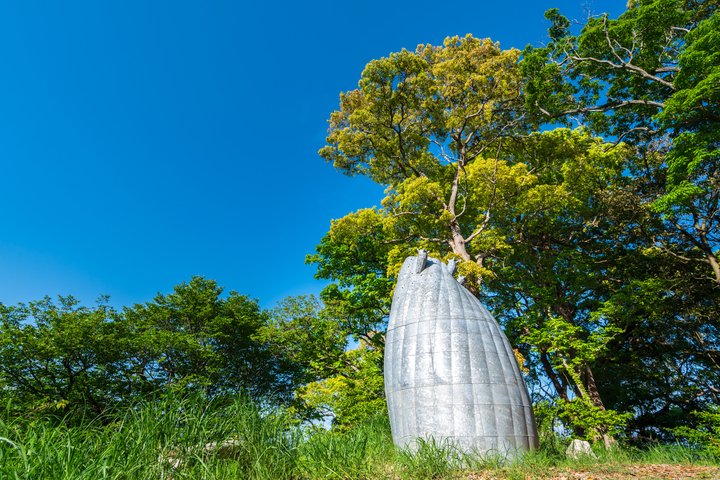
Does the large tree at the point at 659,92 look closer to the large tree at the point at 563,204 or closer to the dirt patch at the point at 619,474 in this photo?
the large tree at the point at 563,204

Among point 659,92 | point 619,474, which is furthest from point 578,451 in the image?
point 659,92

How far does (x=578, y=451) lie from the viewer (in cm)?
668

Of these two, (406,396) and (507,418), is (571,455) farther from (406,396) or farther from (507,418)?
(406,396)

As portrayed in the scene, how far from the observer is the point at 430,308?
5.75 m

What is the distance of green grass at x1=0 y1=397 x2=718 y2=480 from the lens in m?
3.12

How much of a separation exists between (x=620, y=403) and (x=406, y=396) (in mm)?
18991

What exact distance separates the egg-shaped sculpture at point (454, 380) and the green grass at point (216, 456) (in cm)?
26

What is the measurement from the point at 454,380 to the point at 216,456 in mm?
3066

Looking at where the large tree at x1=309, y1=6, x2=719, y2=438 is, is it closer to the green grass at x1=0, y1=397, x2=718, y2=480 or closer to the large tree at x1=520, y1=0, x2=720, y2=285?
the large tree at x1=520, y1=0, x2=720, y2=285

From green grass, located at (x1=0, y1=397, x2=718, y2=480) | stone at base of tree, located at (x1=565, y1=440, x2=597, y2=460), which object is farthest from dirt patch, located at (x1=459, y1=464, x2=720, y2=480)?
stone at base of tree, located at (x1=565, y1=440, x2=597, y2=460)

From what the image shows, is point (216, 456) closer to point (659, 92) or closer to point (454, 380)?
point (454, 380)

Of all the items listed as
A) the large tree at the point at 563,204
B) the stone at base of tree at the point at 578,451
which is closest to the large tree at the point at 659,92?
the large tree at the point at 563,204

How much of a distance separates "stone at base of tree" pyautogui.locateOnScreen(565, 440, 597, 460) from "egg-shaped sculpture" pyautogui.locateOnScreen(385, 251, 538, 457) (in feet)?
5.31

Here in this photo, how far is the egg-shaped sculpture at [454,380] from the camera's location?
491cm
